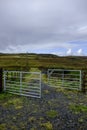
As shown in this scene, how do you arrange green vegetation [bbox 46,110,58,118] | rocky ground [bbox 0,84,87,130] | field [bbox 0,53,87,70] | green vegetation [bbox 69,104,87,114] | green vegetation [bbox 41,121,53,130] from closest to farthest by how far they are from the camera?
1. field [bbox 0,53,87,70]
2. green vegetation [bbox 41,121,53,130]
3. rocky ground [bbox 0,84,87,130]
4. green vegetation [bbox 46,110,58,118]
5. green vegetation [bbox 69,104,87,114]

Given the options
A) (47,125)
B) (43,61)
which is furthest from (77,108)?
(43,61)

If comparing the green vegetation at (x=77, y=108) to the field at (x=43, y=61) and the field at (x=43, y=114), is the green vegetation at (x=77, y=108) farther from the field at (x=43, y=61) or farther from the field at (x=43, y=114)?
the field at (x=43, y=61)

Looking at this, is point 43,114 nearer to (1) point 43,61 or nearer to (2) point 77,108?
(2) point 77,108

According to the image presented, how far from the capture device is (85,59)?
204cm

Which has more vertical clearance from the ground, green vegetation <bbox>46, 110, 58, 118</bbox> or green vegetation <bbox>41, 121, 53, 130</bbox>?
green vegetation <bbox>46, 110, 58, 118</bbox>

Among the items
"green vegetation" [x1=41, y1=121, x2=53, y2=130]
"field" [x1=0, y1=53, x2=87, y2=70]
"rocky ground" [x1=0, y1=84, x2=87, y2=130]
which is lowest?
"green vegetation" [x1=41, y1=121, x2=53, y2=130]

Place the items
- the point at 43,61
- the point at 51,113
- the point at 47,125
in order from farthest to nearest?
the point at 51,113 → the point at 47,125 → the point at 43,61

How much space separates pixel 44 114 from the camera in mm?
11414

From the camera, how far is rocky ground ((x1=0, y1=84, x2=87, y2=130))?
9859mm

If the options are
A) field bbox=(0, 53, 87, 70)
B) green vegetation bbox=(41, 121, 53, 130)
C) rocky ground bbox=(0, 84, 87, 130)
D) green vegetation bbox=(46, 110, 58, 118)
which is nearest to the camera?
field bbox=(0, 53, 87, 70)

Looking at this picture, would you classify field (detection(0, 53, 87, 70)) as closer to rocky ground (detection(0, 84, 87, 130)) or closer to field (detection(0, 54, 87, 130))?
field (detection(0, 54, 87, 130))

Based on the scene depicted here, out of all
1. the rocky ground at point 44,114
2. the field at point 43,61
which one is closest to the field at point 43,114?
the rocky ground at point 44,114

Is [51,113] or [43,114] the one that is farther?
[51,113]

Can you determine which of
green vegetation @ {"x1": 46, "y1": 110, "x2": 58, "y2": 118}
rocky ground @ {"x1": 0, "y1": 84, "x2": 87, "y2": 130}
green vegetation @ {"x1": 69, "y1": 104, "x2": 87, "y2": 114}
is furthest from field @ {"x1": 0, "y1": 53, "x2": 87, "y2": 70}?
green vegetation @ {"x1": 69, "y1": 104, "x2": 87, "y2": 114}
